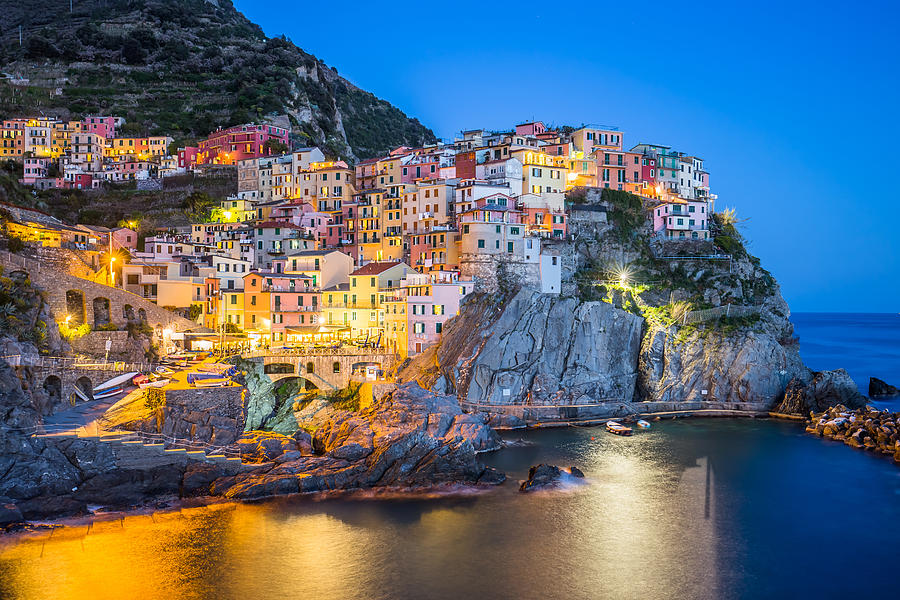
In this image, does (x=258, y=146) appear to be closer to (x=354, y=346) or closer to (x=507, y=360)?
(x=354, y=346)

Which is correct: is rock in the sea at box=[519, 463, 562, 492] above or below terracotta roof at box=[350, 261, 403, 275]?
below

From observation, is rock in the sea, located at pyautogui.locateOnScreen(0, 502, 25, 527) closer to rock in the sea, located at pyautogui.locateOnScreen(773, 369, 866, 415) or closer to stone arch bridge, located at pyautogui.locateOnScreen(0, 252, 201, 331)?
stone arch bridge, located at pyautogui.locateOnScreen(0, 252, 201, 331)

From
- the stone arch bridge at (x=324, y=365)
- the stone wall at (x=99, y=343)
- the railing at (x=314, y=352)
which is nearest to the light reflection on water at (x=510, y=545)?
the stone arch bridge at (x=324, y=365)

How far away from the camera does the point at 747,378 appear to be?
4866 cm

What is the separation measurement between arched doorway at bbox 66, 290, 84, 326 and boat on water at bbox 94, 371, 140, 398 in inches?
263

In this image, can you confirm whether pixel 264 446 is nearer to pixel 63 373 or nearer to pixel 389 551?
pixel 389 551

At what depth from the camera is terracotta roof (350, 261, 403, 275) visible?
50938 millimetres

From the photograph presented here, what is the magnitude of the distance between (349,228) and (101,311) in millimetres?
23601

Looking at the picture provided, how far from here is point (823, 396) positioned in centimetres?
4716

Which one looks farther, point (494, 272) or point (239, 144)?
point (239, 144)

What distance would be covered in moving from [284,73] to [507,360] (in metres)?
69.0

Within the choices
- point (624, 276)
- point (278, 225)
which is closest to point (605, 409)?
point (624, 276)

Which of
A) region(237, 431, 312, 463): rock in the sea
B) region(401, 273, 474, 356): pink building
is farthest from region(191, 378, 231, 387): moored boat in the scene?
region(401, 273, 474, 356): pink building

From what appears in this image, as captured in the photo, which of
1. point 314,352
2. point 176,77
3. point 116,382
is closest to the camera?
point 116,382
